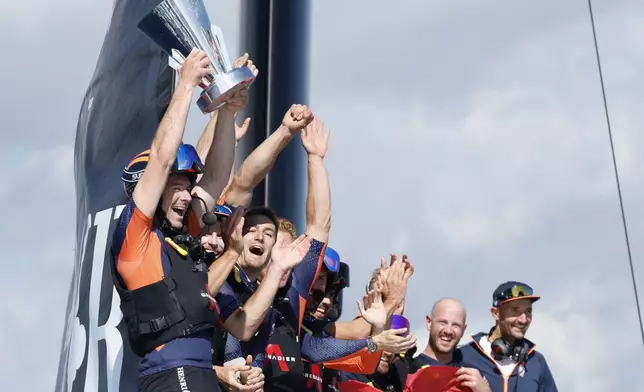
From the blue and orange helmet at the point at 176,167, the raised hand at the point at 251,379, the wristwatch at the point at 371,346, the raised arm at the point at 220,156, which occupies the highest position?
the raised arm at the point at 220,156

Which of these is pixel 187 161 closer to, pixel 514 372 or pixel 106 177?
pixel 106 177

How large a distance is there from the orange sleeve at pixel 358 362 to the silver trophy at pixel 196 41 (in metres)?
1.69

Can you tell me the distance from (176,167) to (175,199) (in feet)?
0.46

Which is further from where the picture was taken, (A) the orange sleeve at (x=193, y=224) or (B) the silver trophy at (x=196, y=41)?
(A) the orange sleeve at (x=193, y=224)

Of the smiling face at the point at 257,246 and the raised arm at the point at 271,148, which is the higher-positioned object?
the raised arm at the point at 271,148

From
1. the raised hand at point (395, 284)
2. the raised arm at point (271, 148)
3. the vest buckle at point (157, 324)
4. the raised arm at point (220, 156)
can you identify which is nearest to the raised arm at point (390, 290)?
the raised hand at point (395, 284)

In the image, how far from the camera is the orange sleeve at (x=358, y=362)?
6.43m

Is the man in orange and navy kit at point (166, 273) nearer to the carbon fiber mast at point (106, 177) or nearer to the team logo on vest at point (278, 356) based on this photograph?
the team logo on vest at point (278, 356)

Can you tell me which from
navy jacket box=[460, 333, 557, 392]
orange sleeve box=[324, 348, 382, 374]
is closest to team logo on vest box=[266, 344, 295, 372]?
orange sleeve box=[324, 348, 382, 374]

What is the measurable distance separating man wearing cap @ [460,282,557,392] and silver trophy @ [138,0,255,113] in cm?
285

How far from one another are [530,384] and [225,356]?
2.55 metres

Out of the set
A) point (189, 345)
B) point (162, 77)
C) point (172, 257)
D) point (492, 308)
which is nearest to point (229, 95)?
point (172, 257)

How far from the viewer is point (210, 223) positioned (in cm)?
536

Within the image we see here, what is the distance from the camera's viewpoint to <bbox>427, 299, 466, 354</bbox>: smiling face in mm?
7367
